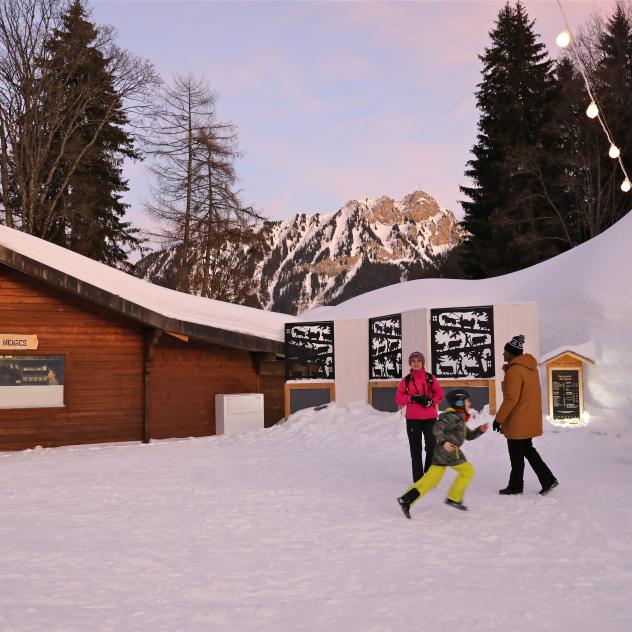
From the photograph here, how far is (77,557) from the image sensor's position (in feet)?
16.9

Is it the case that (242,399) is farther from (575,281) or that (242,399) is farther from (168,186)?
(168,186)

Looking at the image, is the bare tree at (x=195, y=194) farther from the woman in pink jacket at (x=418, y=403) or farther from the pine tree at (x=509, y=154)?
the woman in pink jacket at (x=418, y=403)

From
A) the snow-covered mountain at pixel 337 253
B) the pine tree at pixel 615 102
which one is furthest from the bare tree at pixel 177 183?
the snow-covered mountain at pixel 337 253

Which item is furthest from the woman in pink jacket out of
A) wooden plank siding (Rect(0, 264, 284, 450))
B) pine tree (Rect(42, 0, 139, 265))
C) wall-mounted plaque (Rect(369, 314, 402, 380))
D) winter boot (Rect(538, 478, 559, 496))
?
pine tree (Rect(42, 0, 139, 265))

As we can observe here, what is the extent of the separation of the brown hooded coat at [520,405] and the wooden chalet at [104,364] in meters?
8.69

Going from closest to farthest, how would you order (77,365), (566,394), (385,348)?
(566,394) < (77,365) < (385,348)

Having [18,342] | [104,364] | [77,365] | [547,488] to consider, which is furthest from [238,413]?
[547,488]

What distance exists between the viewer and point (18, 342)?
13711mm

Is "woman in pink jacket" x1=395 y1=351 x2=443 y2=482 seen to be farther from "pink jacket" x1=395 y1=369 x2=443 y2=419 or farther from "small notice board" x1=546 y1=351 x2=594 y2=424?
"small notice board" x1=546 y1=351 x2=594 y2=424

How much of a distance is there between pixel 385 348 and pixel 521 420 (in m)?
7.63

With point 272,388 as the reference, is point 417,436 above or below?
below

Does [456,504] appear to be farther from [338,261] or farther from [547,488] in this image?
[338,261]

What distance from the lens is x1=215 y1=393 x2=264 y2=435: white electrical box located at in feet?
50.1

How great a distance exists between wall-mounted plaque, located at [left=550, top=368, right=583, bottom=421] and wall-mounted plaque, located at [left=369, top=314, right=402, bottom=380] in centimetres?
316
